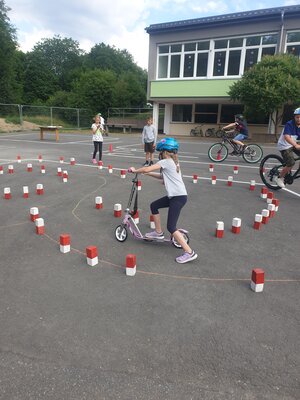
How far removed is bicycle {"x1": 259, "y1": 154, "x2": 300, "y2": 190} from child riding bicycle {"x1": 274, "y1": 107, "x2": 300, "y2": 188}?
4.8 inches

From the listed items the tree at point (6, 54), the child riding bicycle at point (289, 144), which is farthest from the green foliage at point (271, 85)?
the tree at point (6, 54)

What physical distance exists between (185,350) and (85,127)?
124ft

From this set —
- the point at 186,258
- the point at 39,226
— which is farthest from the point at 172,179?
the point at 39,226

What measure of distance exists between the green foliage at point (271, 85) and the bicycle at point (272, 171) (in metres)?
14.4

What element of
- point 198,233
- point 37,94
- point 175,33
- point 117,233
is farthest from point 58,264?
point 37,94

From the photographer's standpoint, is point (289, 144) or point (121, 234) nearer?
point (121, 234)

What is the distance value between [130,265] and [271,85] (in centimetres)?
2104

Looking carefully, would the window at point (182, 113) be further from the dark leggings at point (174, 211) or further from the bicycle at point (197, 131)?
the dark leggings at point (174, 211)

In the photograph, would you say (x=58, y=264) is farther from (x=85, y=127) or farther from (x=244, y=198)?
(x=85, y=127)

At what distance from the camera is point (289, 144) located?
7.69 m

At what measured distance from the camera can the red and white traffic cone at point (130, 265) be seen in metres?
3.71

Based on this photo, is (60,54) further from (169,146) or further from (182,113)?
(169,146)

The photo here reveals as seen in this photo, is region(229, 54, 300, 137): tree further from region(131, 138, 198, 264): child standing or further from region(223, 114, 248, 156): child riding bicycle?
region(131, 138, 198, 264): child standing

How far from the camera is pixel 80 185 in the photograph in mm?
8344
